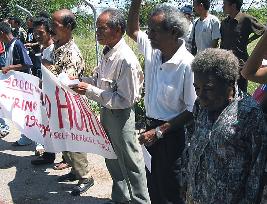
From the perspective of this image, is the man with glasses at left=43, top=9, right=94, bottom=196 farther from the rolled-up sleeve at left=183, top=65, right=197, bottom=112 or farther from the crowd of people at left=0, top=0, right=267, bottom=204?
the rolled-up sleeve at left=183, top=65, right=197, bottom=112

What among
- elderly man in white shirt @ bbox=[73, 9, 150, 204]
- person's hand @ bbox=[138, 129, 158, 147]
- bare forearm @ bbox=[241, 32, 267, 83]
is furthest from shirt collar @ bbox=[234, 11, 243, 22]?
bare forearm @ bbox=[241, 32, 267, 83]

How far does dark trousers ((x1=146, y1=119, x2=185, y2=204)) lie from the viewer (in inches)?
130

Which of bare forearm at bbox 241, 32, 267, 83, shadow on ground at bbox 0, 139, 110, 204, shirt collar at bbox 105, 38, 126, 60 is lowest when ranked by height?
shadow on ground at bbox 0, 139, 110, 204

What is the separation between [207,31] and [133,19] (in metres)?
3.03

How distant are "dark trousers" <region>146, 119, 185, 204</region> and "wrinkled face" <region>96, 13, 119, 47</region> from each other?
0.80 metres

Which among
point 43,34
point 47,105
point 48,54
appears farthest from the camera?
point 43,34

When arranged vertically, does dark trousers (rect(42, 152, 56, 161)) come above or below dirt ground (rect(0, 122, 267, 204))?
above

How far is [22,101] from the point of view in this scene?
5.11m

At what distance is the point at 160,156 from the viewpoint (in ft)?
11.0

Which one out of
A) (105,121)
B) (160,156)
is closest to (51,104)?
(105,121)

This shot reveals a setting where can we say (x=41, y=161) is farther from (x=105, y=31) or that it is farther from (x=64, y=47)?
(x=105, y=31)

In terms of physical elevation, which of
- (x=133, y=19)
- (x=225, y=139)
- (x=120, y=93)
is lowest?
(x=120, y=93)

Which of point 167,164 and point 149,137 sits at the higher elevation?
point 149,137

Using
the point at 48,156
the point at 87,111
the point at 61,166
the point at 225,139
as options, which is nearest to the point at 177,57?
the point at 225,139
